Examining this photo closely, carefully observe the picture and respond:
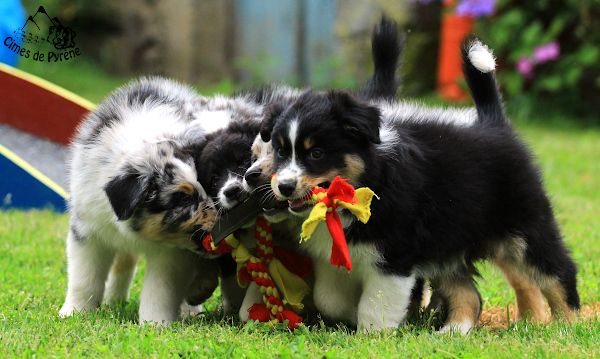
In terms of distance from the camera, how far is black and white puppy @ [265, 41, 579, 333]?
13.4 feet

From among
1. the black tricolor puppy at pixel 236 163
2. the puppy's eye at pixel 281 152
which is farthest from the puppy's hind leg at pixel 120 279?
the puppy's eye at pixel 281 152

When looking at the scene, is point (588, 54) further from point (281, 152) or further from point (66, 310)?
point (66, 310)

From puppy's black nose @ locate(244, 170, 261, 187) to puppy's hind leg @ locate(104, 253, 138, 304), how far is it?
1.36 metres

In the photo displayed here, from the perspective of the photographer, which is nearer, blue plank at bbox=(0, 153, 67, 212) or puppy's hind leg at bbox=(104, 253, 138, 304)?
puppy's hind leg at bbox=(104, 253, 138, 304)

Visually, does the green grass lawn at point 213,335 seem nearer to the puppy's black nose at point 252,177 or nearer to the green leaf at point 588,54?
the puppy's black nose at point 252,177

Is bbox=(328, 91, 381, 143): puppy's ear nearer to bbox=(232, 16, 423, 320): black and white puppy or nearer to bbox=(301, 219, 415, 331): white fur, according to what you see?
bbox=(232, 16, 423, 320): black and white puppy

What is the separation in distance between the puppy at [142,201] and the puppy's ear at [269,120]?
420mm

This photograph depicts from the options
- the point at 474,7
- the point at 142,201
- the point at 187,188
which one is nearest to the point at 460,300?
the point at 187,188

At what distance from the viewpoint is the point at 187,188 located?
4.43 metres

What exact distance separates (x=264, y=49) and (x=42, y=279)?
8.12 metres

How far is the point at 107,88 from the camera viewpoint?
1266 cm

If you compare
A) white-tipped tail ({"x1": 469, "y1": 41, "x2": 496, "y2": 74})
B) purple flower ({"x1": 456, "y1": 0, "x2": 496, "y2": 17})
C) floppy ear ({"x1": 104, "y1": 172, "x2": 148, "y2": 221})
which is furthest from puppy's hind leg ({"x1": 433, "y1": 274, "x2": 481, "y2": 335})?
purple flower ({"x1": 456, "y1": 0, "x2": 496, "y2": 17})

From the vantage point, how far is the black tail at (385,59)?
204 inches

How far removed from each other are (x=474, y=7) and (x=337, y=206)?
8.35m
